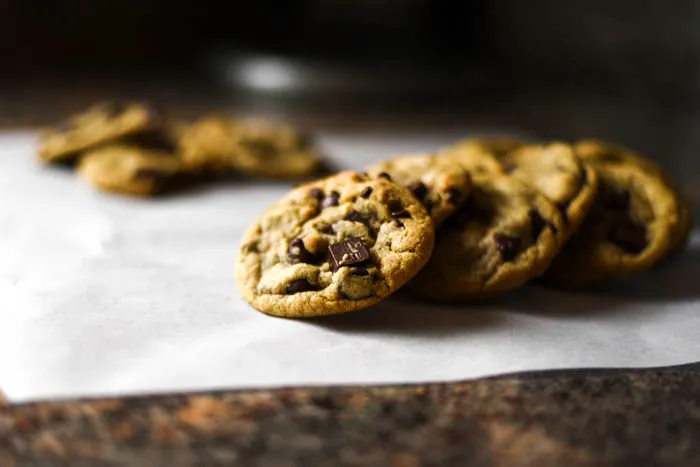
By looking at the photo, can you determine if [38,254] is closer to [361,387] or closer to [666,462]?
[361,387]

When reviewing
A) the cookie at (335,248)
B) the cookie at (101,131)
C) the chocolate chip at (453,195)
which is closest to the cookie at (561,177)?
the chocolate chip at (453,195)

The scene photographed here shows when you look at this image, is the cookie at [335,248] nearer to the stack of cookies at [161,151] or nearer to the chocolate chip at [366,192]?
the chocolate chip at [366,192]

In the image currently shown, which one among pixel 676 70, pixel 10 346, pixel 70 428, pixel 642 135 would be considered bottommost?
pixel 70 428

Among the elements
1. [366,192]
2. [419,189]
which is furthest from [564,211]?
[366,192]

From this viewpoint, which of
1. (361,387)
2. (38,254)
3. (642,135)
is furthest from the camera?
(642,135)

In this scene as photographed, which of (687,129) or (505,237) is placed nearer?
(505,237)

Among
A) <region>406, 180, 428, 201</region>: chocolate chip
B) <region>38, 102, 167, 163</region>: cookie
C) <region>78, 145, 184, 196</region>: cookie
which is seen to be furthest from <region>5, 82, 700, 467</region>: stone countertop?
<region>38, 102, 167, 163</region>: cookie

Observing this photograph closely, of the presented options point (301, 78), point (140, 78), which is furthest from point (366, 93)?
point (140, 78)

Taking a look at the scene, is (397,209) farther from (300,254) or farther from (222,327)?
(222,327)
